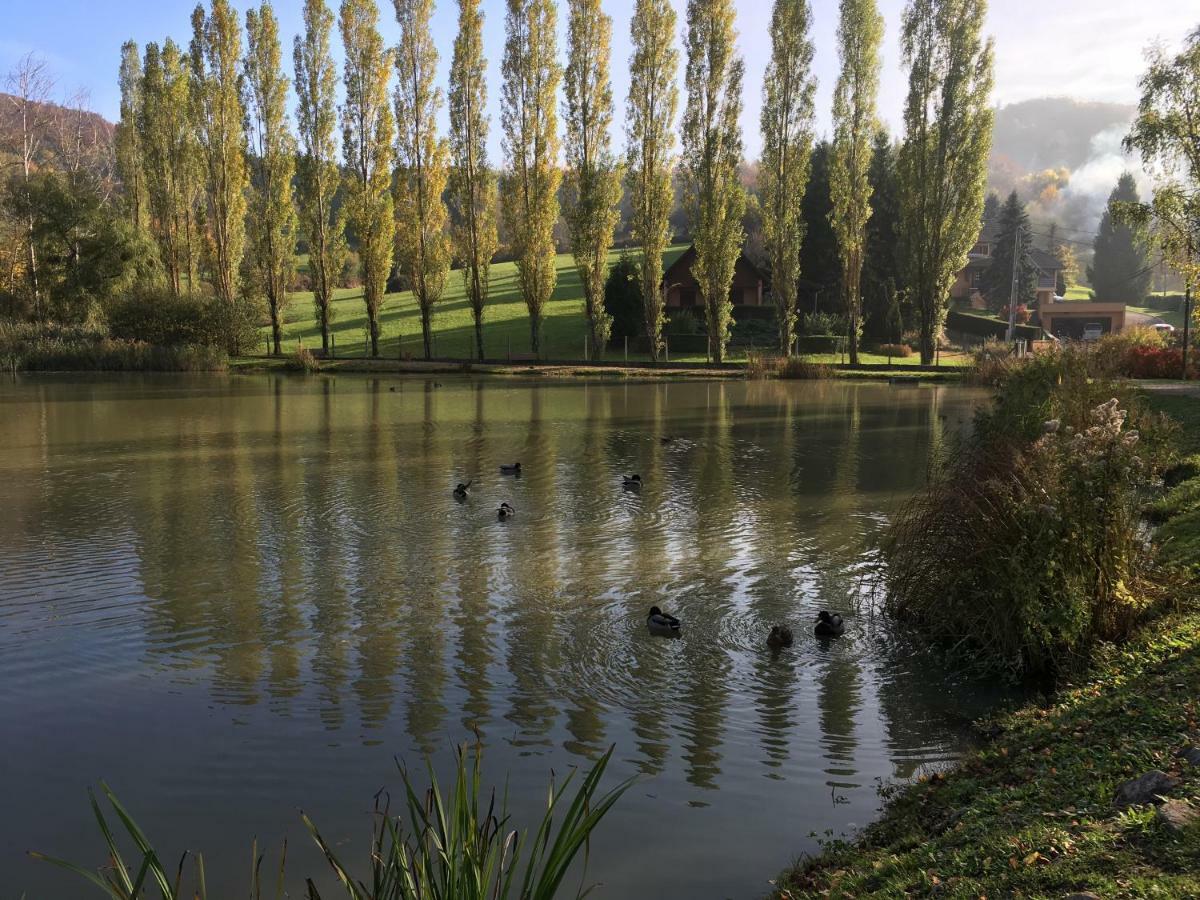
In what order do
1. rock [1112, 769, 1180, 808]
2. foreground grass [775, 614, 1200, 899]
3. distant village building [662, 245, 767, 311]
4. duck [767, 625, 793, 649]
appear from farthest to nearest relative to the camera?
distant village building [662, 245, 767, 311], duck [767, 625, 793, 649], rock [1112, 769, 1180, 808], foreground grass [775, 614, 1200, 899]

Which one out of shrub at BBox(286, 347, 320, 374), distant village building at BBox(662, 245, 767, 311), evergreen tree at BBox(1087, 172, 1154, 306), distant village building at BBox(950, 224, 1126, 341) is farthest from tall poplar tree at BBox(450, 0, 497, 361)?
evergreen tree at BBox(1087, 172, 1154, 306)

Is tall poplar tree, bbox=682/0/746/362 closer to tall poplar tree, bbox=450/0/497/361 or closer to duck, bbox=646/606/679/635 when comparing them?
tall poplar tree, bbox=450/0/497/361

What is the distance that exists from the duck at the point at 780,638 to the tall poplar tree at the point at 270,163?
56.0 meters

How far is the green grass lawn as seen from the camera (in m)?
60.3

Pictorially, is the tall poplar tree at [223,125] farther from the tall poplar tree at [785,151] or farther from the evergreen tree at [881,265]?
the evergreen tree at [881,265]

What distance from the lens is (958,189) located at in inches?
2052

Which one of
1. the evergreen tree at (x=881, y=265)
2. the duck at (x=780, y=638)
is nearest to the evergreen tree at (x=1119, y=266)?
the evergreen tree at (x=881, y=265)

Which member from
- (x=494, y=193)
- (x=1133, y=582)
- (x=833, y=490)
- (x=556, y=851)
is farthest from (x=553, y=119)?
(x=556, y=851)

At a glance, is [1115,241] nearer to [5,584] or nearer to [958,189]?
[958,189]

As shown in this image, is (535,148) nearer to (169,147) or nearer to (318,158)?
(318,158)

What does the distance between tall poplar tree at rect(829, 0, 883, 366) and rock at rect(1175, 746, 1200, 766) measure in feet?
163

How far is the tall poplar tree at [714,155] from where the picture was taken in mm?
51656

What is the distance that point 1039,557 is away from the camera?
25.7ft

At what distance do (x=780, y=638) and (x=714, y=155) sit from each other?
156 feet
